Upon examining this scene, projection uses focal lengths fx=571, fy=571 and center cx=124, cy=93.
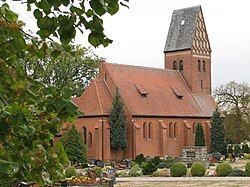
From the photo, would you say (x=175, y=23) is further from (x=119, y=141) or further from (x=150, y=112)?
(x=119, y=141)

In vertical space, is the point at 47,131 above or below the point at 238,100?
below

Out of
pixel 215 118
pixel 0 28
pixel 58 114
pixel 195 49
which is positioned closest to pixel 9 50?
pixel 0 28

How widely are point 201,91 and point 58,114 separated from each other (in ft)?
187

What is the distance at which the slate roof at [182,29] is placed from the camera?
58.0 m

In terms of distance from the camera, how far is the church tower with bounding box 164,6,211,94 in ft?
191

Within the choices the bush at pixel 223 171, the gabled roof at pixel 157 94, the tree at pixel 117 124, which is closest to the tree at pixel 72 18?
the bush at pixel 223 171

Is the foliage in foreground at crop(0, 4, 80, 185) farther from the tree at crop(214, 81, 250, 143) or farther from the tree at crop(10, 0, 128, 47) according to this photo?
the tree at crop(214, 81, 250, 143)

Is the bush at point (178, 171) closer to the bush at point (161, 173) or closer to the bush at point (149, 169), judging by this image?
the bush at point (161, 173)

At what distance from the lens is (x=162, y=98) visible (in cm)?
5381

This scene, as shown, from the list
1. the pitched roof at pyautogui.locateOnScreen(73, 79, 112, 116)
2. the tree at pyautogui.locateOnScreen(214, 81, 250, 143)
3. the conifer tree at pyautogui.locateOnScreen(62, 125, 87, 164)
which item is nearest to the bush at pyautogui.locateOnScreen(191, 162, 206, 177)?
the conifer tree at pyautogui.locateOnScreen(62, 125, 87, 164)

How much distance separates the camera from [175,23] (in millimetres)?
58969

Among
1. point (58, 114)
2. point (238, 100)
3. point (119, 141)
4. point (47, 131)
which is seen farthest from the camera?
point (238, 100)

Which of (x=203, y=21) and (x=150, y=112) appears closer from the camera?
(x=150, y=112)

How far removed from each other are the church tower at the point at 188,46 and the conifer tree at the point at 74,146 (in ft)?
67.3
